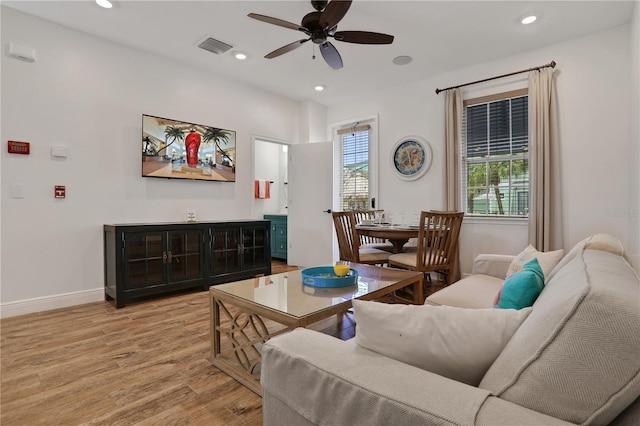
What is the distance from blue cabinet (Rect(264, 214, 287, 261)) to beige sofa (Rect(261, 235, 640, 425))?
4.94 metres

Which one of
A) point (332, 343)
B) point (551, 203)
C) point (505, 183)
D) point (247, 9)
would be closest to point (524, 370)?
point (332, 343)

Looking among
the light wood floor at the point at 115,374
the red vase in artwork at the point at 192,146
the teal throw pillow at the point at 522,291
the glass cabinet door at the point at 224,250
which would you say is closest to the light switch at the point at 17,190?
the light wood floor at the point at 115,374

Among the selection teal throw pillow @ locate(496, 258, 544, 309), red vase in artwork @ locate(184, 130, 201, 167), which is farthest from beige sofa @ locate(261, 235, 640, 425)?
red vase in artwork @ locate(184, 130, 201, 167)

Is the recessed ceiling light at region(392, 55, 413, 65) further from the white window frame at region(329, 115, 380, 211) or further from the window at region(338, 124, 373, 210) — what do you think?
the window at region(338, 124, 373, 210)

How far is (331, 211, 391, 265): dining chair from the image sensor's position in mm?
3387

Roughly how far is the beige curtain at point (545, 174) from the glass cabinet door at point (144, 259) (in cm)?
407

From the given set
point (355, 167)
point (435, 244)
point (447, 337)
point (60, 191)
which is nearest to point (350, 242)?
point (435, 244)

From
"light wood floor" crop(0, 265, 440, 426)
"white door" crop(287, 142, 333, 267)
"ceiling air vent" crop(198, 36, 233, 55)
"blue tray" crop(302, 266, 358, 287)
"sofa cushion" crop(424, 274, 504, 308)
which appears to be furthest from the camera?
"white door" crop(287, 142, 333, 267)

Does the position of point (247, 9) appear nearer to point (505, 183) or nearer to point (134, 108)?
point (134, 108)

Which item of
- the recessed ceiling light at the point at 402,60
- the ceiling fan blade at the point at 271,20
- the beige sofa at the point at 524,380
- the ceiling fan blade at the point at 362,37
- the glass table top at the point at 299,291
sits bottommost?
the glass table top at the point at 299,291

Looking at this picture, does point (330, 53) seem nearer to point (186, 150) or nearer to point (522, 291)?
point (186, 150)

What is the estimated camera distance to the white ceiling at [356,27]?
292 cm

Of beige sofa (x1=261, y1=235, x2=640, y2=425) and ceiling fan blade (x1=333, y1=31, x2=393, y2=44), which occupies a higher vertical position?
ceiling fan blade (x1=333, y1=31, x2=393, y2=44)

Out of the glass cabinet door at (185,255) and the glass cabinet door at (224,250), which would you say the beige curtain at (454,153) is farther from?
the glass cabinet door at (185,255)
